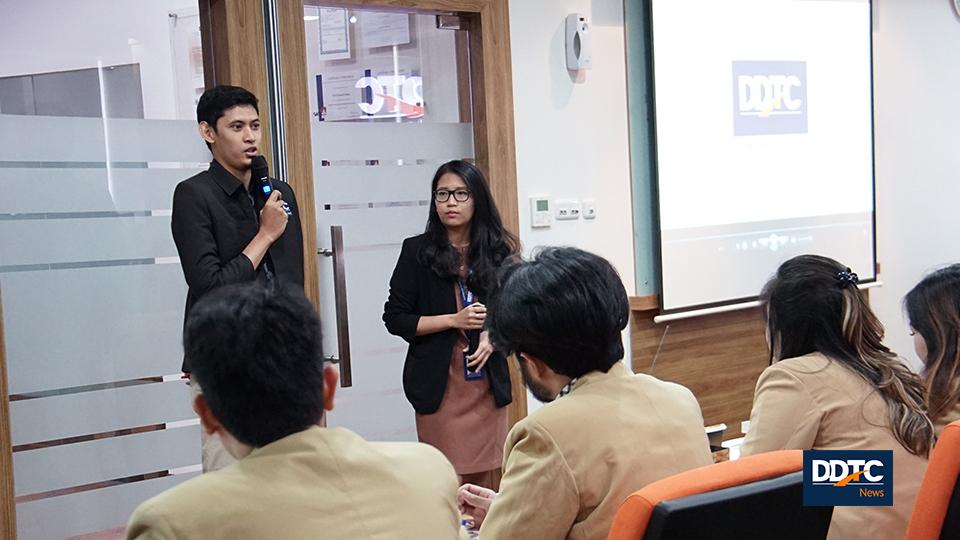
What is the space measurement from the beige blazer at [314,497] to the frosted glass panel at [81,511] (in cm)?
263

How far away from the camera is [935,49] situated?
23.1 feet

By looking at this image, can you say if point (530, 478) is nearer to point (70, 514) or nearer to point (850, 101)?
point (70, 514)

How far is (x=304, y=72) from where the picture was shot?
426 centimetres

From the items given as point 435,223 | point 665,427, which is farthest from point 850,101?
point 665,427

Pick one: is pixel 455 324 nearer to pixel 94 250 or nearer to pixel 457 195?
pixel 457 195

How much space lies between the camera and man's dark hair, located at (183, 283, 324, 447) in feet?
4.53

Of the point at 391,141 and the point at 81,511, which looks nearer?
the point at 81,511

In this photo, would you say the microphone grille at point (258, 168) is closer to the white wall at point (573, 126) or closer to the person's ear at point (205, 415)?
the white wall at point (573, 126)

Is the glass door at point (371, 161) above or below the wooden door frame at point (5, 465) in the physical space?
above

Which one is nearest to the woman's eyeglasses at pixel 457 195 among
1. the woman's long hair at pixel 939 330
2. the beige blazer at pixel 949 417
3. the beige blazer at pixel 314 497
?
the woman's long hair at pixel 939 330

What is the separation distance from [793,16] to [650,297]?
193cm

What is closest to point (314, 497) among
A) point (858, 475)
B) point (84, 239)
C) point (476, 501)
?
point (476, 501)

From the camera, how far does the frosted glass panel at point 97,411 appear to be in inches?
143

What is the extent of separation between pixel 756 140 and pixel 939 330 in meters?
3.41
